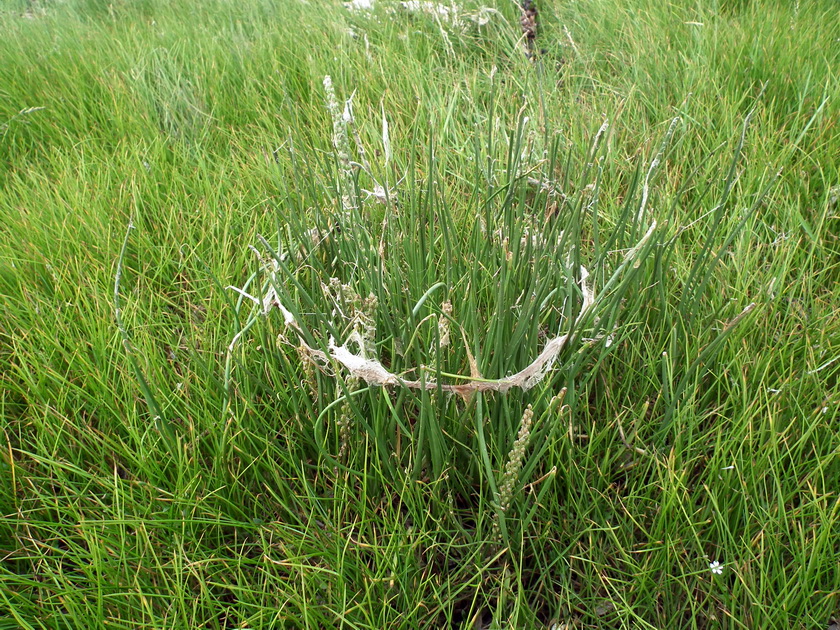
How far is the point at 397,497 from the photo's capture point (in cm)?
109

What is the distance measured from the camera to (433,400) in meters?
1.02

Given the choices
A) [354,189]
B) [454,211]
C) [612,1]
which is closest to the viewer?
[354,189]

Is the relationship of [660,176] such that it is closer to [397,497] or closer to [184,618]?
[397,497]

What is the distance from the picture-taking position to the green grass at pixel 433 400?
0.94 metres

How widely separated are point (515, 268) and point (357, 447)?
0.43m

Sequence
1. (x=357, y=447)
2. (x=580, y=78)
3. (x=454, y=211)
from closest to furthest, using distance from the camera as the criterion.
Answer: (x=357, y=447) < (x=454, y=211) < (x=580, y=78)

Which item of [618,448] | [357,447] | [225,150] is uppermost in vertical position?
[225,150]

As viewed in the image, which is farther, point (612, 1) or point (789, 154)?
point (612, 1)

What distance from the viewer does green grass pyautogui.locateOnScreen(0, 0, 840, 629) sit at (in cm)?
94

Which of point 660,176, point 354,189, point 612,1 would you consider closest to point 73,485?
point 354,189

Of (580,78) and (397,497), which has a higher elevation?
(580,78)

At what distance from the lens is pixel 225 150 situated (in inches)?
78.7

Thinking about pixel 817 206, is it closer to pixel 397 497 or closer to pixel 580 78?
pixel 580 78

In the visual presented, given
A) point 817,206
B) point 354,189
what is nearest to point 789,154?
point 817,206
